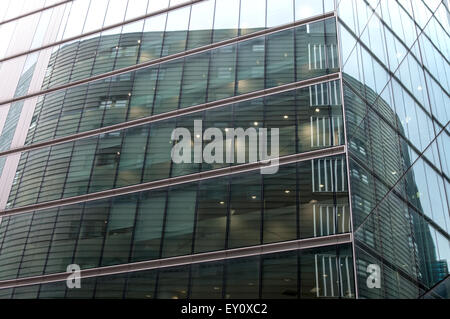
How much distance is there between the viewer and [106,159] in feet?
79.7

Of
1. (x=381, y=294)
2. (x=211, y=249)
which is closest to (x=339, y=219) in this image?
(x=381, y=294)

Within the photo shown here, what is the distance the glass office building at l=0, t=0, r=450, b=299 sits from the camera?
17.8 meters

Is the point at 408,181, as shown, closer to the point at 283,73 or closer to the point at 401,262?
the point at 401,262

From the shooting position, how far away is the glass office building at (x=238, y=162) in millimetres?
17828

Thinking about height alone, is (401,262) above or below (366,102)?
below

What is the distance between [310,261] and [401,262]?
314cm

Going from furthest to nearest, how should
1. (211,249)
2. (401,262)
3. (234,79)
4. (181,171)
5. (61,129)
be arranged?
(61,129) → (234,79) → (181,171) → (211,249) → (401,262)

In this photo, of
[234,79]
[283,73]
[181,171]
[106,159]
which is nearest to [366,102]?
[283,73]

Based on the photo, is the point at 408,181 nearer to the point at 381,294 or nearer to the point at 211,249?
the point at 381,294

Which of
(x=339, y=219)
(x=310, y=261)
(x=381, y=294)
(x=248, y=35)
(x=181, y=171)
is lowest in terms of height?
(x=381, y=294)

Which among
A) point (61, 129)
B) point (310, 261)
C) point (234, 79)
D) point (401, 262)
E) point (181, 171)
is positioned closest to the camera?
point (401, 262)

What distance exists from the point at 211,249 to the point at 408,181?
7.38 m

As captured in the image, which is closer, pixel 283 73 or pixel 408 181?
pixel 408 181

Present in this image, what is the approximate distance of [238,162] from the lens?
2184 cm
